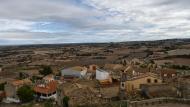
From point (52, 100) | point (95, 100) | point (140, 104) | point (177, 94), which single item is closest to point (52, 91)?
point (52, 100)

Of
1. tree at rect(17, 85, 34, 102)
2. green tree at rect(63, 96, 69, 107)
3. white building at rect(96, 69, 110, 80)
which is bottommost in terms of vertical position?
tree at rect(17, 85, 34, 102)

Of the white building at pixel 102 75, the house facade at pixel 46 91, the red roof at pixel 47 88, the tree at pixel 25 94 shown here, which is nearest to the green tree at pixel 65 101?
the house facade at pixel 46 91

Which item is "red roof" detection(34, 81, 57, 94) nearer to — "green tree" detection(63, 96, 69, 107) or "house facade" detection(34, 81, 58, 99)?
"house facade" detection(34, 81, 58, 99)

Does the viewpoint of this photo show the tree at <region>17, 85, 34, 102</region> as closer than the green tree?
No

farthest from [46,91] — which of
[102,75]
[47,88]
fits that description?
[102,75]

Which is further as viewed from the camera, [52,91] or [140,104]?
[52,91]

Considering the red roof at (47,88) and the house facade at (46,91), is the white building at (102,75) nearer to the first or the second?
the red roof at (47,88)

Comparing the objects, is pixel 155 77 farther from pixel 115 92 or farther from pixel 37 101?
pixel 37 101

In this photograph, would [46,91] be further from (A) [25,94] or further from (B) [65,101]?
(B) [65,101]

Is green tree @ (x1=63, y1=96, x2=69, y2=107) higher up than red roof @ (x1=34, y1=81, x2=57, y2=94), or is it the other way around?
green tree @ (x1=63, y1=96, x2=69, y2=107)

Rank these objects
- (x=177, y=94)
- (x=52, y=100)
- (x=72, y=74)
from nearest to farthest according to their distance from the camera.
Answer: (x=177, y=94)
(x=52, y=100)
(x=72, y=74)

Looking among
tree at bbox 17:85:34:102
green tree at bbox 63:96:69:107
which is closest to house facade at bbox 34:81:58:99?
tree at bbox 17:85:34:102
